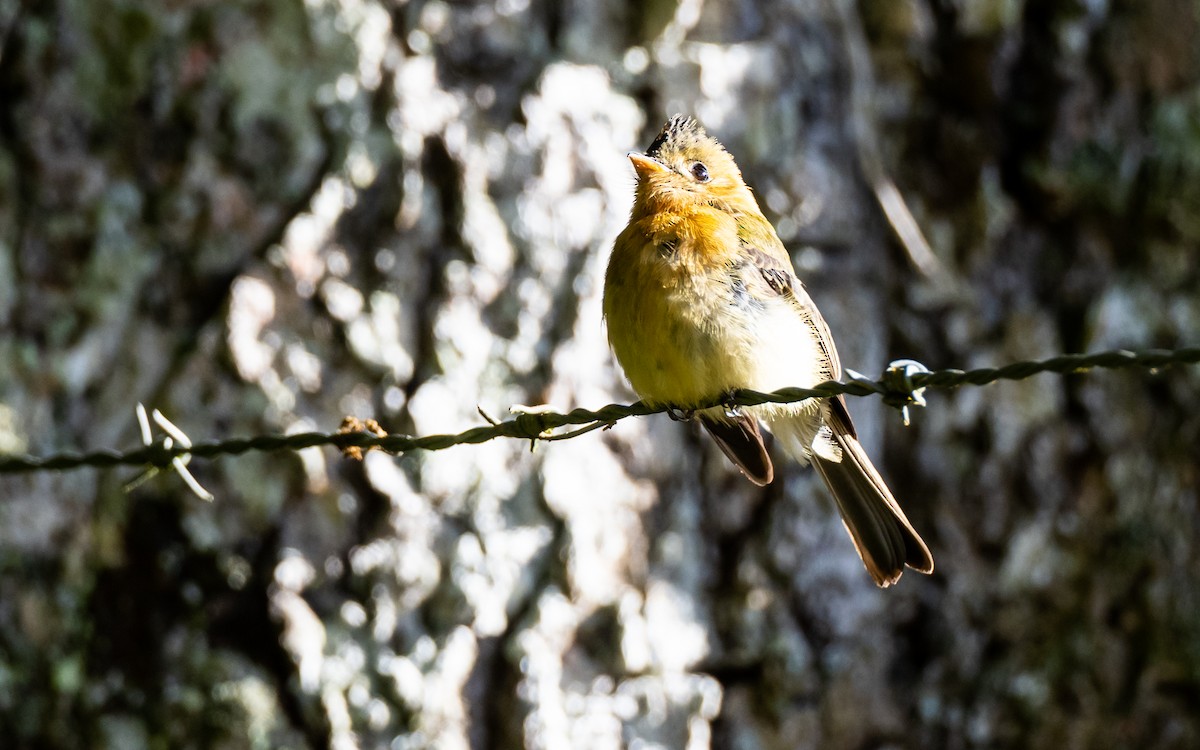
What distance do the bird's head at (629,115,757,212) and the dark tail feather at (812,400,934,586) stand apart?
81cm

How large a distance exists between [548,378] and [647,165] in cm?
78

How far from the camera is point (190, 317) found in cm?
450

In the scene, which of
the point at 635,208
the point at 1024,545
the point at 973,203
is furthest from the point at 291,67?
the point at 1024,545

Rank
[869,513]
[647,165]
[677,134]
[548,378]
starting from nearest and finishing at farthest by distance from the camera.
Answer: [869,513] → [647,165] → [677,134] → [548,378]

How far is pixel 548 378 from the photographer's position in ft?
14.6

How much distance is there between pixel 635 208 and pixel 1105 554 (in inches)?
83.1

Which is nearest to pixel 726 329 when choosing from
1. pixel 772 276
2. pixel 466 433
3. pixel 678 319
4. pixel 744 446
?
pixel 678 319

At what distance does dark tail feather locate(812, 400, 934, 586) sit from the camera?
12.2 ft

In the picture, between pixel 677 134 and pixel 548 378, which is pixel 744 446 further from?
pixel 677 134

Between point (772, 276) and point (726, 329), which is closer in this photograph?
point (726, 329)

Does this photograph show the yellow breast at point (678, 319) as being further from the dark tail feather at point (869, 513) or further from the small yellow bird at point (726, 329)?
the dark tail feather at point (869, 513)

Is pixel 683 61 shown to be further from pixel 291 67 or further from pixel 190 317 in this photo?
pixel 190 317

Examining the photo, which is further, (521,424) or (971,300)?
(971,300)

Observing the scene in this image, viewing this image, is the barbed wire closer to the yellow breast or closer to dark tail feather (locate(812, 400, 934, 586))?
the yellow breast
